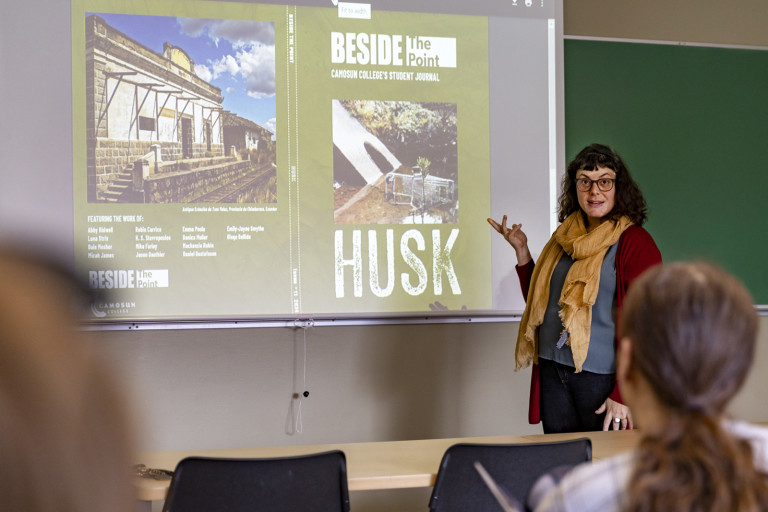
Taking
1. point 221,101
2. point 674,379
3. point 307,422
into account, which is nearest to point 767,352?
point 307,422

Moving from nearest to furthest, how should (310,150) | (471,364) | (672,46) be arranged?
(310,150), (471,364), (672,46)

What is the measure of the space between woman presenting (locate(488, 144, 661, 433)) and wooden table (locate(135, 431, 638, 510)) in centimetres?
18

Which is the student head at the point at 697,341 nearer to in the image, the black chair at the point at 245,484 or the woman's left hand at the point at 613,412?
the black chair at the point at 245,484

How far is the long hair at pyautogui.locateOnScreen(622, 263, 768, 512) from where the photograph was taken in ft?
2.53

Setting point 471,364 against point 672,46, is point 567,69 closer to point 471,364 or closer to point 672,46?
point 672,46

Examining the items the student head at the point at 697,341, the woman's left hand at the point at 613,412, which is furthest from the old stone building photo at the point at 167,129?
the student head at the point at 697,341

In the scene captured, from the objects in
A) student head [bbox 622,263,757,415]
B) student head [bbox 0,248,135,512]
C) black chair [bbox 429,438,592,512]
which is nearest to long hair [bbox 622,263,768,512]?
student head [bbox 622,263,757,415]

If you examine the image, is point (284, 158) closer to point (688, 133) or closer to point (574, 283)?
point (574, 283)

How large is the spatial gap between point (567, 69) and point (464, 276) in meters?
1.19

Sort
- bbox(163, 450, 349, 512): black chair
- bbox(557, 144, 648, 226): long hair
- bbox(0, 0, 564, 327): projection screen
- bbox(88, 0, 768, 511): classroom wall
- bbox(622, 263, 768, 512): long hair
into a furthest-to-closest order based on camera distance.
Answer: bbox(88, 0, 768, 511): classroom wall < bbox(0, 0, 564, 327): projection screen < bbox(557, 144, 648, 226): long hair < bbox(163, 450, 349, 512): black chair < bbox(622, 263, 768, 512): long hair

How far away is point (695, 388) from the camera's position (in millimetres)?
803

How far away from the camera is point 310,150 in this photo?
3266 mm

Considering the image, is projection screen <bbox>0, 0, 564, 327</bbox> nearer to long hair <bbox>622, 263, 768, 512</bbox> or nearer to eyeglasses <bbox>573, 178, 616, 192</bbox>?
eyeglasses <bbox>573, 178, 616, 192</bbox>

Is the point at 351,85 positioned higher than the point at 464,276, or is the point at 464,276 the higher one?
the point at 351,85
